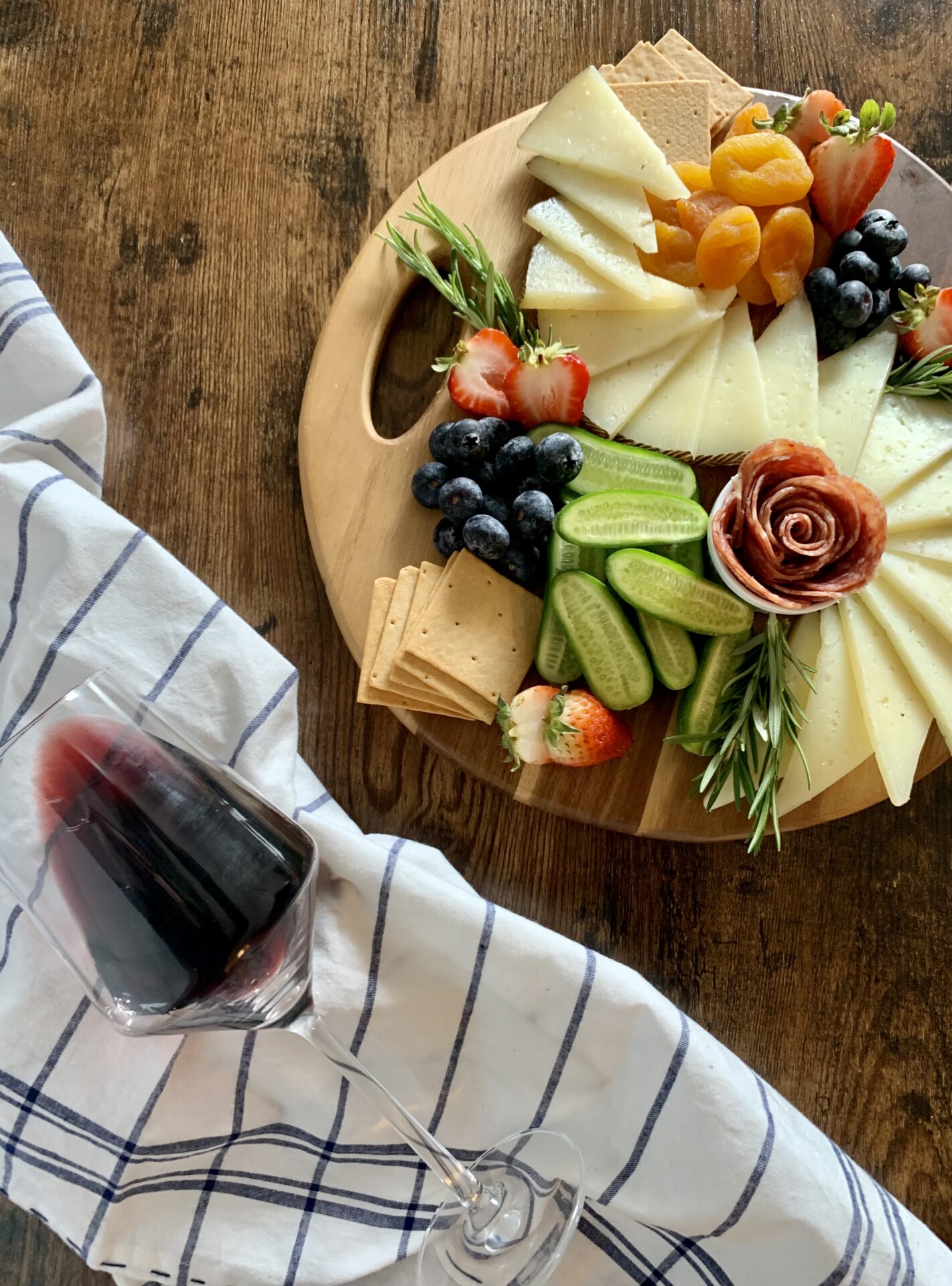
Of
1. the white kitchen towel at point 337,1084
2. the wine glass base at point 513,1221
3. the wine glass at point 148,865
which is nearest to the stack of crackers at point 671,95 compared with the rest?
the white kitchen towel at point 337,1084

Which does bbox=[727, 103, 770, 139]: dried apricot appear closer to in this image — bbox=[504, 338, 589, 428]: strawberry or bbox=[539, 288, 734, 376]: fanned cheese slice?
bbox=[539, 288, 734, 376]: fanned cheese slice

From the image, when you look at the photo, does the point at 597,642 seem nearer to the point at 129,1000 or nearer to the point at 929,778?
the point at 929,778

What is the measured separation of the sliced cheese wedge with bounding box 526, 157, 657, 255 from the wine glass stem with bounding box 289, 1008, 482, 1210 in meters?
1.17

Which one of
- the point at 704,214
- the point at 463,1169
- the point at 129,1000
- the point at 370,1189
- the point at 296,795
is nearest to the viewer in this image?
the point at 129,1000

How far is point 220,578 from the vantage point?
59.9 inches

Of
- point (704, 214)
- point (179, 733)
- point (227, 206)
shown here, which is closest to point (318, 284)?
point (227, 206)

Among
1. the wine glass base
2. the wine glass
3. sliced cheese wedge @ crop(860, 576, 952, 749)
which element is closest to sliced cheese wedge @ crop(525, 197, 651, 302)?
sliced cheese wedge @ crop(860, 576, 952, 749)

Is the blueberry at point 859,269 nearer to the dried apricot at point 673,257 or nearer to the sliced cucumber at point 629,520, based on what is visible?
the dried apricot at point 673,257

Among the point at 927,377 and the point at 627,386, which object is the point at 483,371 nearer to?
the point at 627,386

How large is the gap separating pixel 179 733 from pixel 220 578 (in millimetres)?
569

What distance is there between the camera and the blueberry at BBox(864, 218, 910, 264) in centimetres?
147

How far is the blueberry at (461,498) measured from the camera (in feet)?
4.55

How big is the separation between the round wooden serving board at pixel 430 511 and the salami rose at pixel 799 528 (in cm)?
16

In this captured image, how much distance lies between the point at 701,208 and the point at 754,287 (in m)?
0.15
